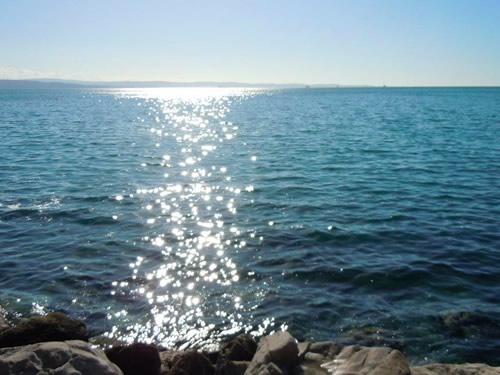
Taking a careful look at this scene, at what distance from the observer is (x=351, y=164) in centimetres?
3594

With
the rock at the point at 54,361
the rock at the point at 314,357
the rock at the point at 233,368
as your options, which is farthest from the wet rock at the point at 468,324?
the rock at the point at 54,361

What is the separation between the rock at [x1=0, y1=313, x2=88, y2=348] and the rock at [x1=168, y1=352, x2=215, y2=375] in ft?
9.30

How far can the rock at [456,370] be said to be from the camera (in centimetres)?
966

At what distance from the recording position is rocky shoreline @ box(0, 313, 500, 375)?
8.77 m

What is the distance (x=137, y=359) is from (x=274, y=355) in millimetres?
2914

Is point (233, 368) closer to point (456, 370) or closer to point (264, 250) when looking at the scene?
point (456, 370)

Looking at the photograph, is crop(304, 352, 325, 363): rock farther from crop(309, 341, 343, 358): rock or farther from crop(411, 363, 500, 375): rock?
crop(411, 363, 500, 375): rock

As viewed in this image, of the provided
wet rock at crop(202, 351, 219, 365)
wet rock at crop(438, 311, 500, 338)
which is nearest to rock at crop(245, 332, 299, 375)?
wet rock at crop(202, 351, 219, 365)

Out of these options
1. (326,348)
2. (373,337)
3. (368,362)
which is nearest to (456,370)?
A: (368,362)

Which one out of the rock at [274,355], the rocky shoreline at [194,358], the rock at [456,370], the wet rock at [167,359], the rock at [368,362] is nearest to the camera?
the rocky shoreline at [194,358]

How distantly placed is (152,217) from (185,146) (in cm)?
2924

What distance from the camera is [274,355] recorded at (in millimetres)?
9797

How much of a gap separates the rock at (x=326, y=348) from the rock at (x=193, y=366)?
2.49m

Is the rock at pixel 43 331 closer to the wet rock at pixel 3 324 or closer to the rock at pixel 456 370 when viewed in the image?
the wet rock at pixel 3 324
